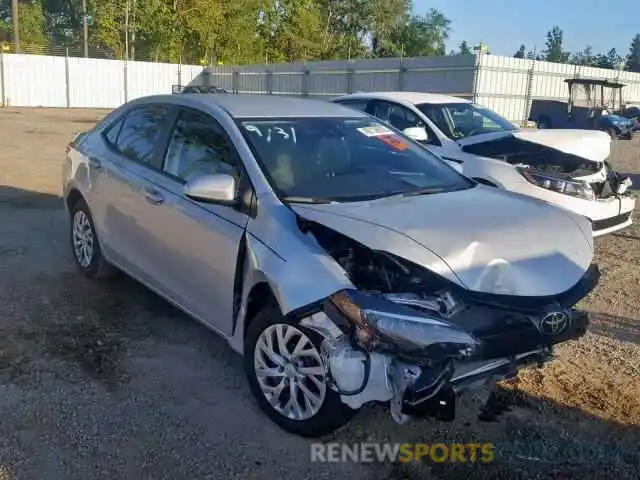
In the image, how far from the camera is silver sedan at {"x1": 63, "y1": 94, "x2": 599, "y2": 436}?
2854mm

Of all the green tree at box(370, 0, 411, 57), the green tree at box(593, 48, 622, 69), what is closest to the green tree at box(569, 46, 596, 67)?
the green tree at box(593, 48, 622, 69)

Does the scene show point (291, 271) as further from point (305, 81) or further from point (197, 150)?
point (305, 81)

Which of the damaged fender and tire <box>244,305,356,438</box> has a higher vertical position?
the damaged fender

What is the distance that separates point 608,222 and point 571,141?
1130 mm

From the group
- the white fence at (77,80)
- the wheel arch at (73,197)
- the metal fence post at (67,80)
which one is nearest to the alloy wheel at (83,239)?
the wheel arch at (73,197)

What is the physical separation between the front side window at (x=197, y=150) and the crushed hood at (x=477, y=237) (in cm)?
70

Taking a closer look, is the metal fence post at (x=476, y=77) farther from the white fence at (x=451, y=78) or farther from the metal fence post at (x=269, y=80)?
the metal fence post at (x=269, y=80)

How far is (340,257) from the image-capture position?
316 cm

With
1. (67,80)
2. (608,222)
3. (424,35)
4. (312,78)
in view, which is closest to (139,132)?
(608,222)

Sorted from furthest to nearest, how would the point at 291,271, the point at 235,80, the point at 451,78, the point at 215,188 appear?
1. the point at 235,80
2. the point at 451,78
3. the point at 215,188
4. the point at 291,271

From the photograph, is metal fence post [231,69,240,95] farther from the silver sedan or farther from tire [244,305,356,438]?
tire [244,305,356,438]

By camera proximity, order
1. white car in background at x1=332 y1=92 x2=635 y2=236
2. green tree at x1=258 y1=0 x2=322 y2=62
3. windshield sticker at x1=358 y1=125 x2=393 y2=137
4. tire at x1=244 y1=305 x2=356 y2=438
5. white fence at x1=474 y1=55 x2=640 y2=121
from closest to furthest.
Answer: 1. tire at x1=244 y1=305 x2=356 y2=438
2. windshield sticker at x1=358 y1=125 x2=393 y2=137
3. white car in background at x1=332 y1=92 x2=635 y2=236
4. white fence at x1=474 y1=55 x2=640 y2=121
5. green tree at x1=258 y1=0 x2=322 y2=62

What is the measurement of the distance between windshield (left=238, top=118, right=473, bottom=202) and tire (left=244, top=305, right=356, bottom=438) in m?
0.68

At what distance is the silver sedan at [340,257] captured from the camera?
285 centimetres
